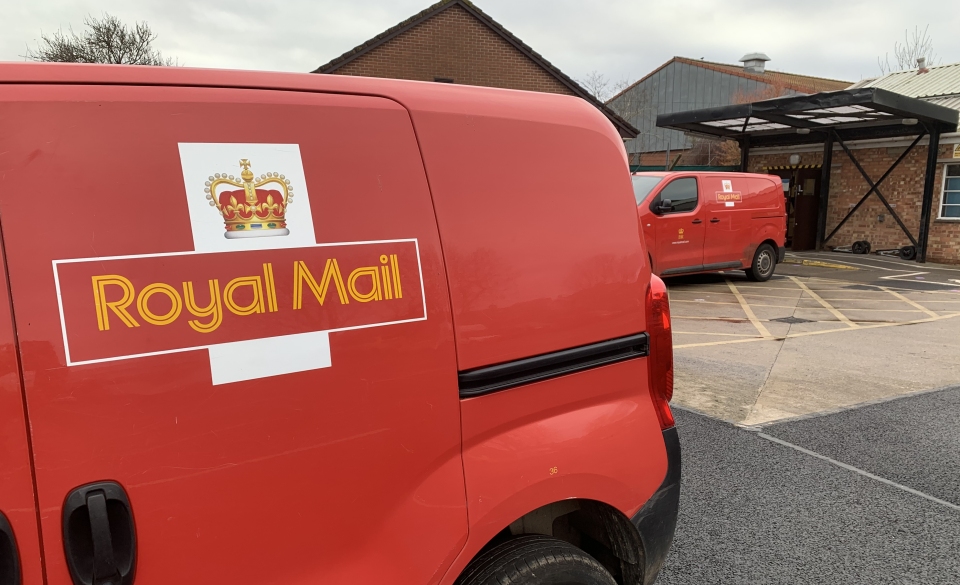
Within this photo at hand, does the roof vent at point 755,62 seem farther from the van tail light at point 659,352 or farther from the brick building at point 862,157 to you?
the van tail light at point 659,352

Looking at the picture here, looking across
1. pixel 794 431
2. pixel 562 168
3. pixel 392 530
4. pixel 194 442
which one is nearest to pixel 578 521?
pixel 392 530

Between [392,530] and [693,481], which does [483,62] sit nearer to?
[693,481]

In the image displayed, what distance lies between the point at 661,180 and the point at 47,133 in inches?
419

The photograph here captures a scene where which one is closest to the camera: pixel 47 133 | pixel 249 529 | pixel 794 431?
pixel 47 133

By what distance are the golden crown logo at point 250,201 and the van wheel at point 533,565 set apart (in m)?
1.06

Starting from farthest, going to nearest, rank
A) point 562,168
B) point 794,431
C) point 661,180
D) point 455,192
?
point 661,180
point 794,431
point 562,168
point 455,192

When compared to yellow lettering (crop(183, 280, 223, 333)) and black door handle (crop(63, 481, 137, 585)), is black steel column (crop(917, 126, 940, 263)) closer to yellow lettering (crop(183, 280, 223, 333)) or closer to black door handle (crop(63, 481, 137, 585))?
yellow lettering (crop(183, 280, 223, 333))

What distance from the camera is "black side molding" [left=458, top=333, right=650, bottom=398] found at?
1671 millimetres

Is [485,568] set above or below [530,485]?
below

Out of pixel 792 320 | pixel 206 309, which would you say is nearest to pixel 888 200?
pixel 792 320

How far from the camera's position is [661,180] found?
10.9 metres

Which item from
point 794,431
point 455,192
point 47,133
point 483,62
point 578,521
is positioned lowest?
point 794,431

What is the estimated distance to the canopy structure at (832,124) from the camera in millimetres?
14180

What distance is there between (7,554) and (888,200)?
851 inches
